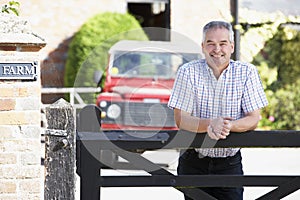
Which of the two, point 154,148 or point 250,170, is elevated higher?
point 154,148

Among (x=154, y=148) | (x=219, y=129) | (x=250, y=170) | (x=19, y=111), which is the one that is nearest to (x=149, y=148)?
(x=154, y=148)

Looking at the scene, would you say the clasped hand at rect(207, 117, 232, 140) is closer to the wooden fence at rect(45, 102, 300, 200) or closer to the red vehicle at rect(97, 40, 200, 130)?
the wooden fence at rect(45, 102, 300, 200)

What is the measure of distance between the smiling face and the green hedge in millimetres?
8527

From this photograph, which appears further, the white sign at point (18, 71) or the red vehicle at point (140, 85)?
the red vehicle at point (140, 85)

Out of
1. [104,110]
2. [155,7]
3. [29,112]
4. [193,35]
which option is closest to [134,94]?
[104,110]

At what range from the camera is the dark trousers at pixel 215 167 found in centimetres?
392

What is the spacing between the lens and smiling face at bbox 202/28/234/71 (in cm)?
388

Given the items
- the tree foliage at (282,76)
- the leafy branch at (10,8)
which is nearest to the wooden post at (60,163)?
the leafy branch at (10,8)

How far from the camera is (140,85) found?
10.2 m

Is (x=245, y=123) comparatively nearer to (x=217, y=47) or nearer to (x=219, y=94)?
(x=219, y=94)

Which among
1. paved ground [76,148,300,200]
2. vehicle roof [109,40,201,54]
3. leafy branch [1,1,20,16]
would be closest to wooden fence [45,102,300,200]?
leafy branch [1,1,20,16]

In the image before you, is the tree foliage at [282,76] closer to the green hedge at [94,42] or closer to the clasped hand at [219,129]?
the green hedge at [94,42]

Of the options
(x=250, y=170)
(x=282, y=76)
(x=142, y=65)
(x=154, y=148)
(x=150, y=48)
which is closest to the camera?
(x=154, y=148)

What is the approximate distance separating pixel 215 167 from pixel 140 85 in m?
6.33
